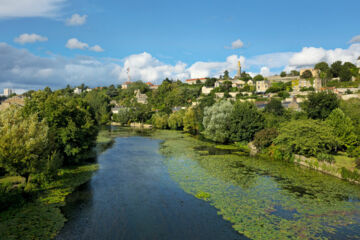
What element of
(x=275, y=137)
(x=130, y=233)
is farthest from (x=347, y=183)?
(x=130, y=233)

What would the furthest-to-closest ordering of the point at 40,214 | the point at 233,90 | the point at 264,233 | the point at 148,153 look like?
the point at 233,90, the point at 148,153, the point at 40,214, the point at 264,233

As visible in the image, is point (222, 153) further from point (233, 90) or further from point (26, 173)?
point (233, 90)

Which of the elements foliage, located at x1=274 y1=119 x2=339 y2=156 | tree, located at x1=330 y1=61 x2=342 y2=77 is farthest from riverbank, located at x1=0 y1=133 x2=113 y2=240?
tree, located at x1=330 y1=61 x2=342 y2=77

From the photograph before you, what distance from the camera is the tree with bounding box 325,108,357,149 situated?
31312 mm

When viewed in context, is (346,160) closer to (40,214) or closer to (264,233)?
(264,233)

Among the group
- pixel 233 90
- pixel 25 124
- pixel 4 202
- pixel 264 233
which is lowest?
pixel 264 233

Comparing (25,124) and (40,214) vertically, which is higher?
(25,124)

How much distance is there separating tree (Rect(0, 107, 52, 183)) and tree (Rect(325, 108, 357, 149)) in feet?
107

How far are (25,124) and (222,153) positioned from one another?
26.1 meters

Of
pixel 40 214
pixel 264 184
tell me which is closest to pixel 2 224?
pixel 40 214

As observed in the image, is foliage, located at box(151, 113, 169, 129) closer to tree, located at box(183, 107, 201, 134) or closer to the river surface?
tree, located at box(183, 107, 201, 134)

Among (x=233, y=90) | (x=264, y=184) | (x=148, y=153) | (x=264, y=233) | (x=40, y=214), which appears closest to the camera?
(x=264, y=233)

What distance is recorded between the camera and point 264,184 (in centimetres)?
2373

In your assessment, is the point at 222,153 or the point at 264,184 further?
the point at 222,153
